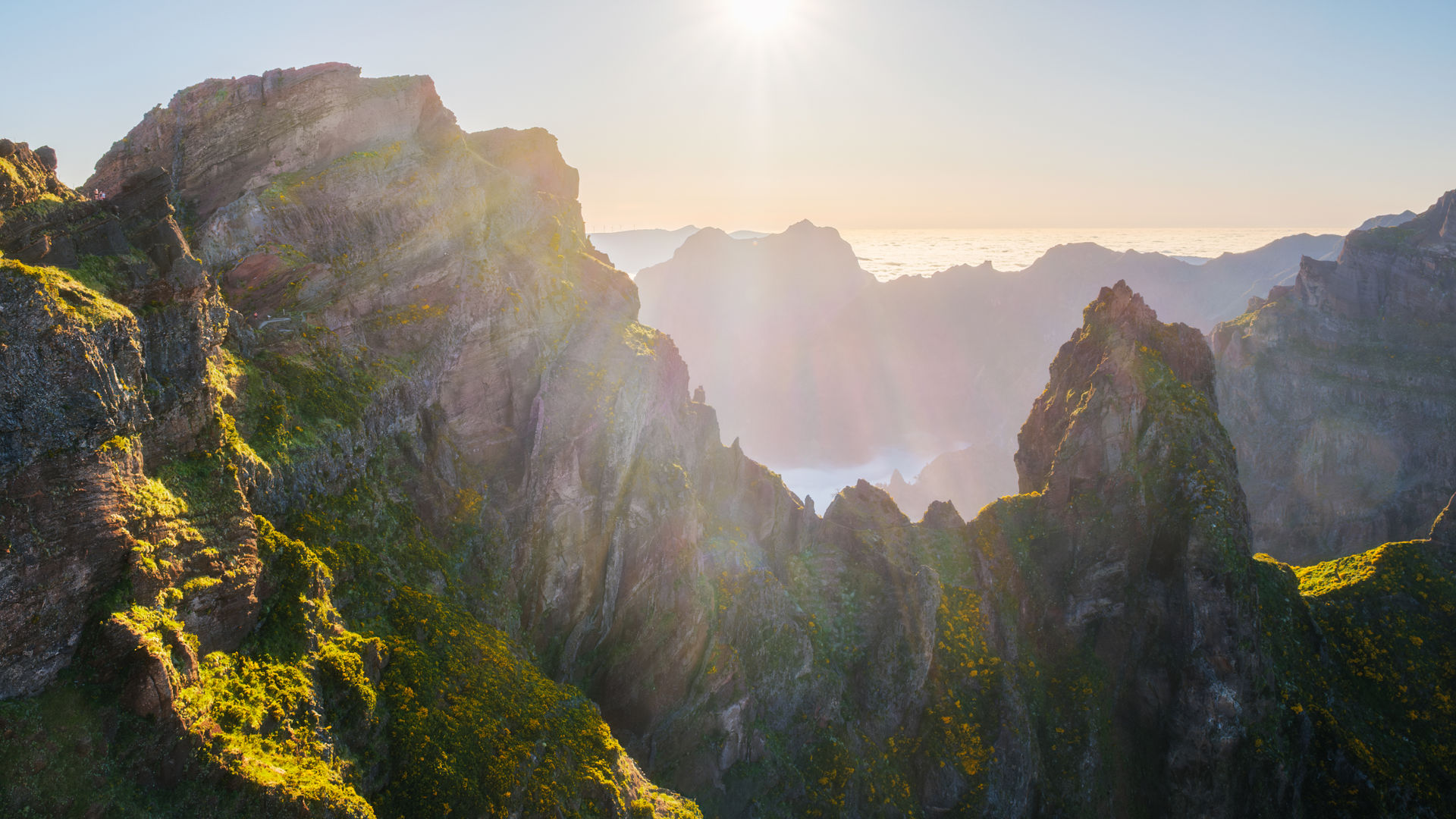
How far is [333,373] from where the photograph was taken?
27703 mm

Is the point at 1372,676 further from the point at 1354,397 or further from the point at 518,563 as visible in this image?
the point at 1354,397

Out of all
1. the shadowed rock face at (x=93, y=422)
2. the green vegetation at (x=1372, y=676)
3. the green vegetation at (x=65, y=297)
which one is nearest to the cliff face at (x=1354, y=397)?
the green vegetation at (x=1372, y=676)

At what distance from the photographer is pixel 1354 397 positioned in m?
80.5

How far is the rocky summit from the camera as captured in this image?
15531 millimetres

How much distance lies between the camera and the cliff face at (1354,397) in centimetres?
7488

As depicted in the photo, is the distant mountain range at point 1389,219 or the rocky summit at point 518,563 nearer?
the rocky summit at point 518,563

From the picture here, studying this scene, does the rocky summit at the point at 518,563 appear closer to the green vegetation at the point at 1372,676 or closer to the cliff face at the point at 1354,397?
the green vegetation at the point at 1372,676

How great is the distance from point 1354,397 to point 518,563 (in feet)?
343

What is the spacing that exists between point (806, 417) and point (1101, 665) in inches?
6111

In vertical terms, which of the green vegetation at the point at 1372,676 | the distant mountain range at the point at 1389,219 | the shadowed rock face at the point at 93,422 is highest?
the distant mountain range at the point at 1389,219

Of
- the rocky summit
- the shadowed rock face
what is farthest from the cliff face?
the shadowed rock face

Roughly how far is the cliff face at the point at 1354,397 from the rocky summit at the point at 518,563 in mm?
39651

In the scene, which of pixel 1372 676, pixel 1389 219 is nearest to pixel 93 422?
pixel 1372 676

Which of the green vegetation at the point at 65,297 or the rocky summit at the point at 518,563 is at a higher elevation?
the green vegetation at the point at 65,297
